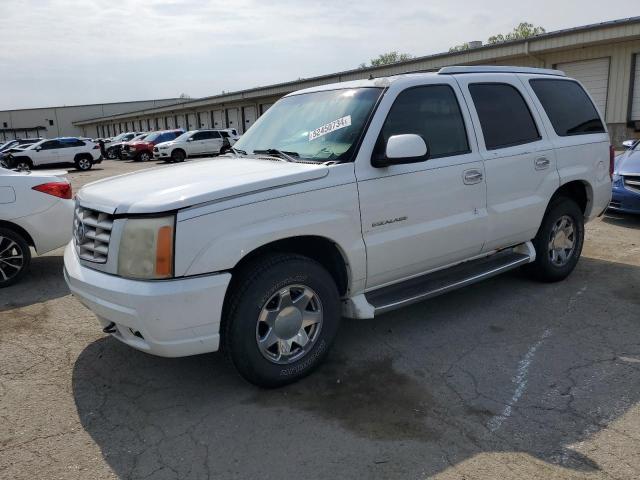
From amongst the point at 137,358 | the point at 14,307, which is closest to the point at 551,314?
the point at 137,358

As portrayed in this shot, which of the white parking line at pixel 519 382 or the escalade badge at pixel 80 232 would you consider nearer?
the white parking line at pixel 519 382

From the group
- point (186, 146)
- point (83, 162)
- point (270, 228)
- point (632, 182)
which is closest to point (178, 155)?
point (186, 146)

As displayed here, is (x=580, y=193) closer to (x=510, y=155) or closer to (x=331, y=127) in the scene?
(x=510, y=155)

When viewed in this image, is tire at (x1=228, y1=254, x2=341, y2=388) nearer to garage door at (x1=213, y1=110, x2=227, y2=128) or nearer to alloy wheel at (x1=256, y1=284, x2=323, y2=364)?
alloy wheel at (x1=256, y1=284, x2=323, y2=364)

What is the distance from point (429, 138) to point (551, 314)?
1.95 meters

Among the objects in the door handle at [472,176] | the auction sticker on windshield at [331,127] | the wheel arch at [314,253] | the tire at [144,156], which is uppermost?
the auction sticker on windshield at [331,127]

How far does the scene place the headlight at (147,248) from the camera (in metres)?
3.04

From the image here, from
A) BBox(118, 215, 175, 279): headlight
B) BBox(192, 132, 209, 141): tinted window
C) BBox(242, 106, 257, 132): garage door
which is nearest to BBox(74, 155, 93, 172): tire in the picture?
BBox(192, 132, 209, 141): tinted window

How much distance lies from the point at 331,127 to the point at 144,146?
31.0m

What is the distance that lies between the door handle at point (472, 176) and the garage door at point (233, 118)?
4179 centimetres

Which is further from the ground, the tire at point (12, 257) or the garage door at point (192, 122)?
the garage door at point (192, 122)

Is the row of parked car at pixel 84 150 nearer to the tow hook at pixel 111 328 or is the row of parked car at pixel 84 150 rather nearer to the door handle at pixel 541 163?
the door handle at pixel 541 163

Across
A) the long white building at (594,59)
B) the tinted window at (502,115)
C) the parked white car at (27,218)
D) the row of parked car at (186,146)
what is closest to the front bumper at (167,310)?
the tinted window at (502,115)

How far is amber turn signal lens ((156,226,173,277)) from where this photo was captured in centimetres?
304
